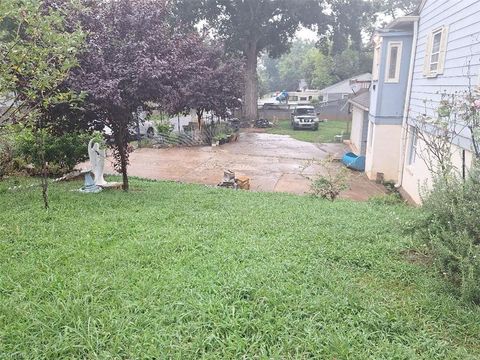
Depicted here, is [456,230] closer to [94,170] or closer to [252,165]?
[94,170]

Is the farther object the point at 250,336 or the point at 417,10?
the point at 417,10

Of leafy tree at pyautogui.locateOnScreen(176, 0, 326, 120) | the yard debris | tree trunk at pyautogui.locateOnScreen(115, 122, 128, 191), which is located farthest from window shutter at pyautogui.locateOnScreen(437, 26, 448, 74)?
leafy tree at pyautogui.locateOnScreen(176, 0, 326, 120)

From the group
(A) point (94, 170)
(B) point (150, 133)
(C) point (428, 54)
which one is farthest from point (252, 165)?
(B) point (150, 133)

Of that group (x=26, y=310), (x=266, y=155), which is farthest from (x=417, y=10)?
(x=26, y=310)

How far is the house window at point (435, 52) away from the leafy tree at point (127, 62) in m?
4.83

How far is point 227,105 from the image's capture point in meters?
18.3

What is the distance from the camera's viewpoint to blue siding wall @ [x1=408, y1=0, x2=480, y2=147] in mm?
5812

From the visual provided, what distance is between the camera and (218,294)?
277cm

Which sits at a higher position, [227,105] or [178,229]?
[227,105]

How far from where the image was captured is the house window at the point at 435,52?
7.11m

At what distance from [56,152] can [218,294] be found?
22.6ft

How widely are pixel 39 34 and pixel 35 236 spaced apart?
2163 millimetres

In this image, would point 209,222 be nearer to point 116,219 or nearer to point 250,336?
point 116,219

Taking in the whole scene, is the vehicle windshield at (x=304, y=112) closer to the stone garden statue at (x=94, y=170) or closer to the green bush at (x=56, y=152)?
the green bush at (x=56, y=152)
